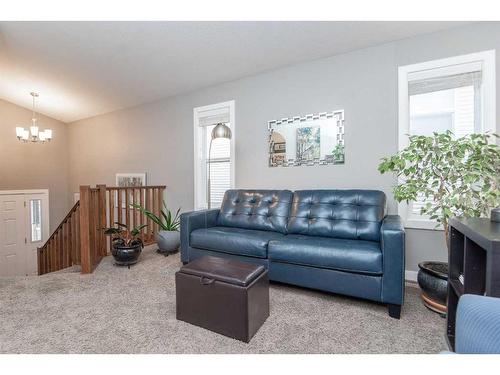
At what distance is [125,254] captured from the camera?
281 cm

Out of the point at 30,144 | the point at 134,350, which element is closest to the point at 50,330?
the point at 134,350

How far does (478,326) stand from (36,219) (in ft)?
23.5

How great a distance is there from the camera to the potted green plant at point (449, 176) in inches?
67.4

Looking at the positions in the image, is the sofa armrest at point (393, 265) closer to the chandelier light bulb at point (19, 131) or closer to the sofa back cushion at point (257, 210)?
the sofa back cushion at point (257, 210)

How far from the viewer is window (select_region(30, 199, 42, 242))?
5461mm

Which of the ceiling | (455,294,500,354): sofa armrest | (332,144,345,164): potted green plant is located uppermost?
the ceiling

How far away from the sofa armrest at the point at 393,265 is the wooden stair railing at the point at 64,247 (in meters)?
3.37

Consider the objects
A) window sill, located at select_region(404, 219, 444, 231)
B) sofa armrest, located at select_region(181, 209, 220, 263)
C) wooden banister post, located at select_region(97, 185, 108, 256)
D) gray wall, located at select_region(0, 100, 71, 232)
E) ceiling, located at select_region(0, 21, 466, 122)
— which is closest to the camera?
window sill, located at select_region(404, 219, 444, 231)

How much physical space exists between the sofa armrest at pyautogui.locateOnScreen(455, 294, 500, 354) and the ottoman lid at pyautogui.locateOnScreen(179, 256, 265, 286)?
994 millimetres

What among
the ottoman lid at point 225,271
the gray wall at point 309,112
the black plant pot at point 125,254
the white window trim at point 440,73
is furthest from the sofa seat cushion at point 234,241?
the white window trim at point 440,73

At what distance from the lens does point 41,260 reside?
3.91m

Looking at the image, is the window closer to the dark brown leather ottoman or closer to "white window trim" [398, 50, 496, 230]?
the dark brown leather ottoman

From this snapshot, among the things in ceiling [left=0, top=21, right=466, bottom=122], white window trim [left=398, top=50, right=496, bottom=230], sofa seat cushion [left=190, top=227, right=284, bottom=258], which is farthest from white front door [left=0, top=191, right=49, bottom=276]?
white window trim [left=398, top=50, right=496, bottom=230]

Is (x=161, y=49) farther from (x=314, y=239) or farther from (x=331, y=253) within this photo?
(x=331, y=253)
